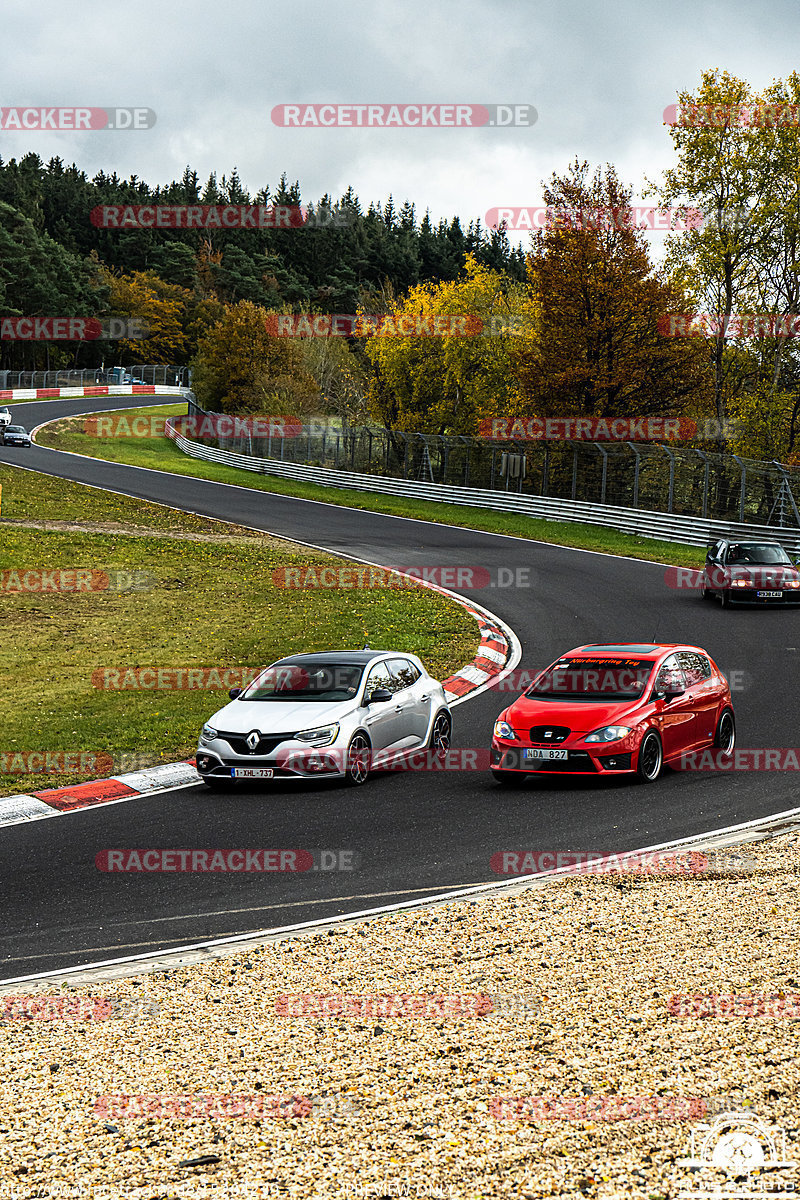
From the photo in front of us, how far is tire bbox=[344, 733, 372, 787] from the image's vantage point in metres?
12.8

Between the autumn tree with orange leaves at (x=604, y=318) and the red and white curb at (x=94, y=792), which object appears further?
the autumn tree with orange leaves at (x=604, y=318)

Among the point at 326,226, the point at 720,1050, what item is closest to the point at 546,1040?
the point at 720,1050

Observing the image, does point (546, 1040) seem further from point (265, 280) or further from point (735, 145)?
point (265, 280)

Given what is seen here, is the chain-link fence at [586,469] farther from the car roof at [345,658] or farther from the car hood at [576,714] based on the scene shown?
the car hood at [576,714]

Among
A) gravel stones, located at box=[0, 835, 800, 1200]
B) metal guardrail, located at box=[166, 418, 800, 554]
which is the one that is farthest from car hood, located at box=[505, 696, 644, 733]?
metal guardrail, located at box=[166, 418, 800, 554]

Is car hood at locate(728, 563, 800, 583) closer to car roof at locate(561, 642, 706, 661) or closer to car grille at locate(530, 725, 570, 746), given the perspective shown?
car roof at locate(561, 642, 706, 661)

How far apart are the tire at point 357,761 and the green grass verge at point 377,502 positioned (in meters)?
22.0

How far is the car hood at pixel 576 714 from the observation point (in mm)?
12648

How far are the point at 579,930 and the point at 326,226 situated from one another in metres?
160

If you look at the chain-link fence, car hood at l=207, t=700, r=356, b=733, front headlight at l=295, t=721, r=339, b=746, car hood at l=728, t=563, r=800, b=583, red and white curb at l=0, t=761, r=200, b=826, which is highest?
the chain-link fence

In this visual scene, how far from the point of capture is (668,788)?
1240 cm

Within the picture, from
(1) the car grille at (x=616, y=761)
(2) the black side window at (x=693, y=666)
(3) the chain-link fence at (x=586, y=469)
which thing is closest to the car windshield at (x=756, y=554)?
(3) the chain-link fence at (x=586, y=469)

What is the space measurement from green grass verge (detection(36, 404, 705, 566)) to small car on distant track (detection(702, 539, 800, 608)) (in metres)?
5.70

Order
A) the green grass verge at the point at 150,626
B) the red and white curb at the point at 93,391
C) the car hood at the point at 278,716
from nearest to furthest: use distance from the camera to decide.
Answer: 1. the car hood at the point at 278,716
2. the green grass verge at the point at 150,626
3. the red and white curb at the point at 93,391
